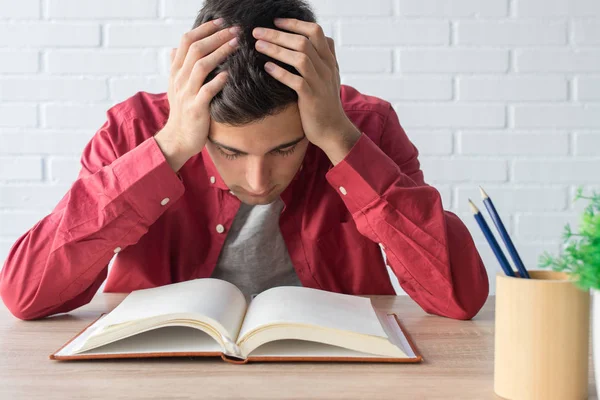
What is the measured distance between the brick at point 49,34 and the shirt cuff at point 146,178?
4.02 feet

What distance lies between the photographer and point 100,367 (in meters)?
0.82

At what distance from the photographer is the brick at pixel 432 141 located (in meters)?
2.25

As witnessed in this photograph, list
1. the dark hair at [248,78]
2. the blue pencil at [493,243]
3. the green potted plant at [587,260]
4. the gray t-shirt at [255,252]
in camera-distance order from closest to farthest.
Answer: the green potted plant at [587,260] < the blue pencil at [493,243] < the dark hair at [248,78] < the gray t-shirt at [255,252]

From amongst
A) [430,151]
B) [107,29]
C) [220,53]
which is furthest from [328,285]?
[107,29]

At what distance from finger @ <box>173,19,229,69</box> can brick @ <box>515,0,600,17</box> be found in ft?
4.58

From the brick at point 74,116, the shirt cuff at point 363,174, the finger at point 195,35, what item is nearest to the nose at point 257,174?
the shirt cuff at point 363,174

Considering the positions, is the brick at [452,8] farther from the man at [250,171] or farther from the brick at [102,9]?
the man at [250,171]

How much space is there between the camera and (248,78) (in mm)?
1104

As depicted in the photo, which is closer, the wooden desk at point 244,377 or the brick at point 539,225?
the wooden desk at point 244,377

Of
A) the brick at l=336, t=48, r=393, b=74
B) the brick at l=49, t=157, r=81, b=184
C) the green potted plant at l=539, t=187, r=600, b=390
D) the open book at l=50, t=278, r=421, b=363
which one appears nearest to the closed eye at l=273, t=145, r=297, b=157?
the open book at l=50, t=278, r=421, b=363

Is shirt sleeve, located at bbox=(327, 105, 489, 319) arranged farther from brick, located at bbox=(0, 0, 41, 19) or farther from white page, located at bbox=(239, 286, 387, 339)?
brick, located at bbox=(0, 0, 41, 19)

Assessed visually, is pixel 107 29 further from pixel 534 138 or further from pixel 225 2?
pixel 534 138

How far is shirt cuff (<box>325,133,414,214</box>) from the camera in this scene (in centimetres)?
118

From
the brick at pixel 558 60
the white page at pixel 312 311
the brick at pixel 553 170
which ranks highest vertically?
the brick at pixel 558 60
